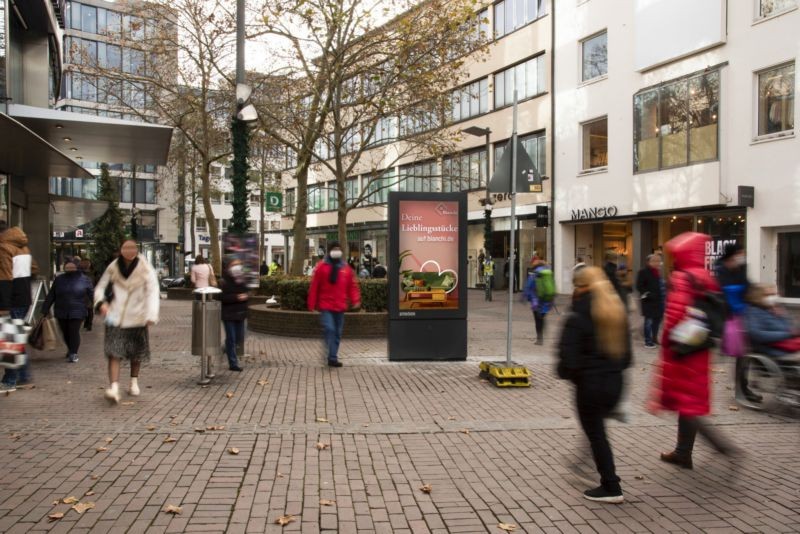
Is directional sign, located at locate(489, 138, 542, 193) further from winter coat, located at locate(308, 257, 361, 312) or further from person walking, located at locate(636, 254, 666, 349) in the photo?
person walking, located at locate(636, 254, 666, 349)

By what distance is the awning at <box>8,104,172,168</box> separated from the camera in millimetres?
12828

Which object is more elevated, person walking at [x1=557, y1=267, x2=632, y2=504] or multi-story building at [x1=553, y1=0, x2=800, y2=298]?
multi-story building at [x1=553, y1=0, x2=800, y2=298]

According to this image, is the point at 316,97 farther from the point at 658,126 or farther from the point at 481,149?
the point at 481,149

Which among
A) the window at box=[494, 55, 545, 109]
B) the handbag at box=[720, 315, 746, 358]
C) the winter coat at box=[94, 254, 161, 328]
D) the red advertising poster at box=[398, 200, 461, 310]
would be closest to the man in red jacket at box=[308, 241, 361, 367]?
the red advertising poster at box=[398, 200, 461, 310]

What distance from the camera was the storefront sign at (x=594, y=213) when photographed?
2569 cm

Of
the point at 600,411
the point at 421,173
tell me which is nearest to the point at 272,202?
the point at 600,411

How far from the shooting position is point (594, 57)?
87.7 ft

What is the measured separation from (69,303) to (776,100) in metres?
19.7

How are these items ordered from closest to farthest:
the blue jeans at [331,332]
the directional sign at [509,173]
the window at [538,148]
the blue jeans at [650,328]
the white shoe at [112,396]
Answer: the white shoe at [112,396] → the directional sign at [509,173] → the blue jeans at [331,332] → the blue jeans at [650,328] → the window at [538,148]

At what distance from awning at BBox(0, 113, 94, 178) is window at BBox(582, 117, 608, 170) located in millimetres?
19279

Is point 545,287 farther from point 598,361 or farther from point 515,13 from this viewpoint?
point 515,13

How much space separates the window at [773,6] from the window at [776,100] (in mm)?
1610


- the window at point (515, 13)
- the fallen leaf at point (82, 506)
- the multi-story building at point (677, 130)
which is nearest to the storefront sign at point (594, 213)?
the multi-story building at point (677, 130)

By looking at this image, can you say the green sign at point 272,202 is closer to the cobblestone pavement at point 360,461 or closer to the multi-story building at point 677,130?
the cobblestone pavement at point 360,461
